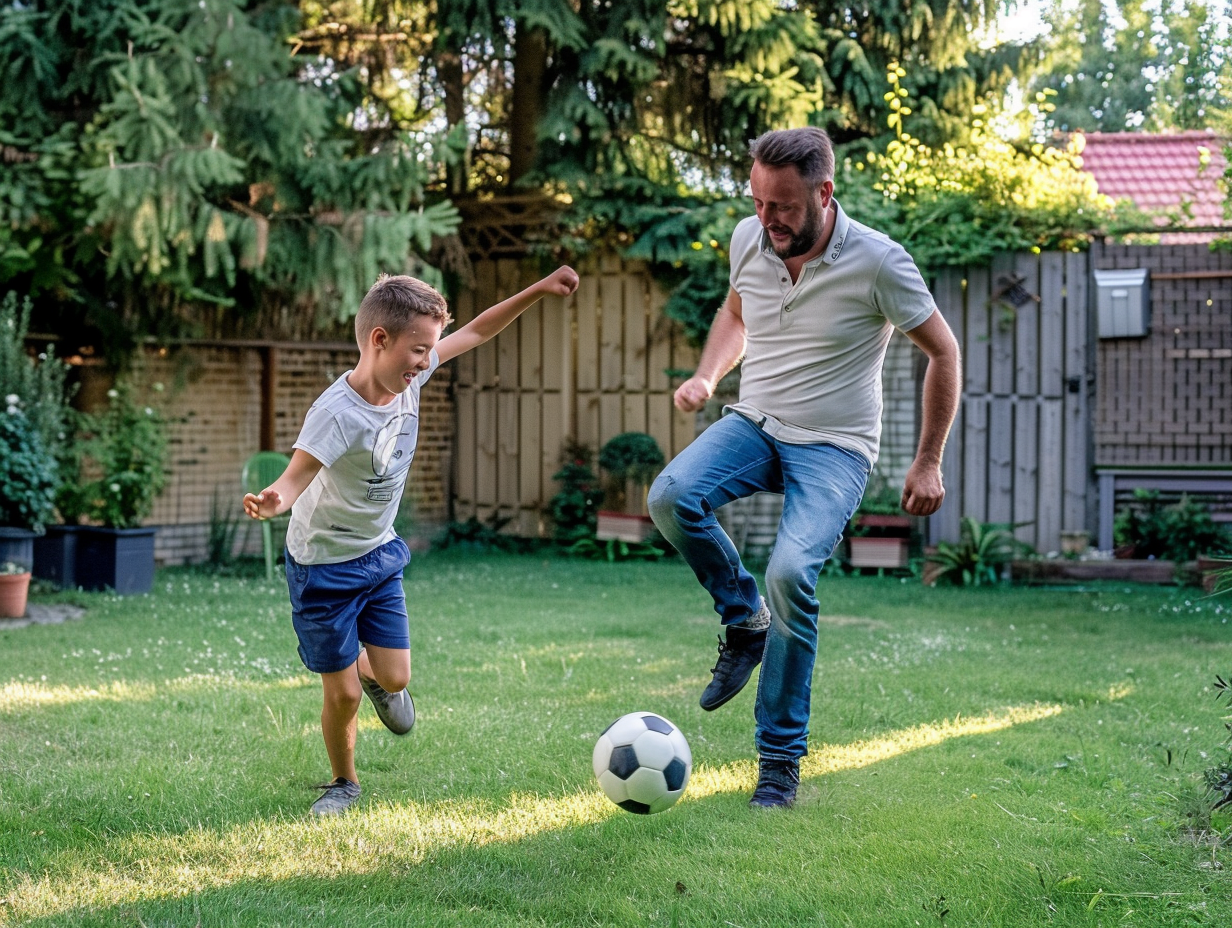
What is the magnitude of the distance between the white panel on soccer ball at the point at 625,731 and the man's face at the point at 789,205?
5.30 feet

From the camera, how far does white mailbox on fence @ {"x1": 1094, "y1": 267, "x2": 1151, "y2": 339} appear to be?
460 inches

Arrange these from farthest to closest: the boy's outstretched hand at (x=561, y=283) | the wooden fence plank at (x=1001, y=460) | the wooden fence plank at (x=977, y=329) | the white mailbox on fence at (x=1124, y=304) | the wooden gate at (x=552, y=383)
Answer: the wooden gate at (x=552, y=383) → the wooden fence plank at (x=977, y=329) → the wooden fence plank at (x=1001, y=460) → the white mailbox on fence at (x=1124, y=304) → the boy's outstretched hand at (x=561, y=283)

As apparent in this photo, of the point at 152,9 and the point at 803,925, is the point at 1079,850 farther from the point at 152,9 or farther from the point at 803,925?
the point at 152,9

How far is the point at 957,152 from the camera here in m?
13.4

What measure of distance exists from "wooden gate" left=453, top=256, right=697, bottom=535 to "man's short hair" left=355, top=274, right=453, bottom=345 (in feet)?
31.7

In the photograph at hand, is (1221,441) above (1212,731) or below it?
above

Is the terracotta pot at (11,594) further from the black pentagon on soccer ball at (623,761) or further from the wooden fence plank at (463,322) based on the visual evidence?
the wooden fence plank at (463,322)

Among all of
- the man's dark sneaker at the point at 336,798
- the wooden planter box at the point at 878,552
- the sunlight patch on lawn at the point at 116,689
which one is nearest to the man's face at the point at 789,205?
the man's dark sneaker at the point at 336,798

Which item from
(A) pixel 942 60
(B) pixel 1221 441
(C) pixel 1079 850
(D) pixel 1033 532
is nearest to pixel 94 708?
(C) pixel 1079 850

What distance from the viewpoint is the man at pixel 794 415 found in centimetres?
412

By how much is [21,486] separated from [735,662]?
6667mm

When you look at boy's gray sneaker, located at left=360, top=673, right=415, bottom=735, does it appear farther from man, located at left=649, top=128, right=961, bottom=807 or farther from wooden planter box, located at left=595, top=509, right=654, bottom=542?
wooden planter box, located at left=595, top=509, right=654, bottom=542

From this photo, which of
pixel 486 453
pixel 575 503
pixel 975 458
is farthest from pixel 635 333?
pixel 975 458

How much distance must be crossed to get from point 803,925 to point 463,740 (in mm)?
2257
